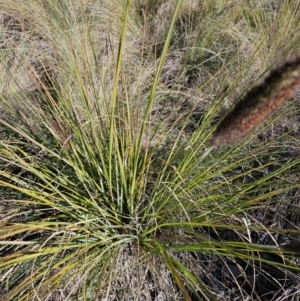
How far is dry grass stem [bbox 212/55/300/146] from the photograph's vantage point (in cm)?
58

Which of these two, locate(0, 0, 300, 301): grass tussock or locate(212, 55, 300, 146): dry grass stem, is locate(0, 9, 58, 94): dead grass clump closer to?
locate(0, 0, 300, 301): grass tussock

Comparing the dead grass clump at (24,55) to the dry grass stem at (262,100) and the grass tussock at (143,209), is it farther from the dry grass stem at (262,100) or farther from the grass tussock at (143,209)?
the dry grass stem at (262,100)

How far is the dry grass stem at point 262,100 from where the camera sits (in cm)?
58

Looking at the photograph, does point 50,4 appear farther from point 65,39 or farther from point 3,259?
point 3,259

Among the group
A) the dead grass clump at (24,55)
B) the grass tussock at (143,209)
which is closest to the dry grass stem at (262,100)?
the grass tussock at (143,209)

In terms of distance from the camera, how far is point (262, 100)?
618 millimetres

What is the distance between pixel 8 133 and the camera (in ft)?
5.54

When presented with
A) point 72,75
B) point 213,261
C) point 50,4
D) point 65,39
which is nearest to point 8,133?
point 72,75

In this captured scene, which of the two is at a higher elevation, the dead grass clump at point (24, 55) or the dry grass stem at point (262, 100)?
the dry grass stem at point (262, 100)

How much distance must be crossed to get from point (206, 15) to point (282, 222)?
49.2 inches

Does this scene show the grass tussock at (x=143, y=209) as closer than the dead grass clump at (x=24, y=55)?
Yes

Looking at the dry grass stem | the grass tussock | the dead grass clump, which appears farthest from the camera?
the dead grass clump

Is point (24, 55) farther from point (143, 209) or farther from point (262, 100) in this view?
point (262, 100)

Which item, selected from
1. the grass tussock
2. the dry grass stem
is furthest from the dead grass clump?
the dry grass stem
